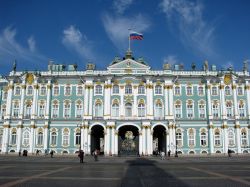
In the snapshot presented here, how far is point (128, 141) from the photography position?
62.6 meters

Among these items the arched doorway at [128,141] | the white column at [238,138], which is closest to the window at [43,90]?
the arched doorway at [128,141]

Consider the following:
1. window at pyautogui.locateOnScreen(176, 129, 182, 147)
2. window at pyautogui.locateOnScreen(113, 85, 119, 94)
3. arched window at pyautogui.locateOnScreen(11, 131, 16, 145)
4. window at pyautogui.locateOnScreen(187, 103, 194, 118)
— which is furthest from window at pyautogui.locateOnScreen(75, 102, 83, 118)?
window at pyautogui.locateOnScreen(187, 103, 194, 118)

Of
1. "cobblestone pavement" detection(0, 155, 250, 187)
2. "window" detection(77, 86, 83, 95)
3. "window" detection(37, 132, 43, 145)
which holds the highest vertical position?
"window" detection(77, 86, 83, 95)

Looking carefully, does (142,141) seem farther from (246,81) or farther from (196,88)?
(246,81)

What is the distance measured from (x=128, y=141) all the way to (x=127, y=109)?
7.54 m

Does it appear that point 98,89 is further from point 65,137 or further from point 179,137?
point 179,137

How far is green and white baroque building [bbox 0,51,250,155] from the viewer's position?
59.0 meters

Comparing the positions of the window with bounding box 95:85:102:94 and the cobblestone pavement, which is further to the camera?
the window with bounding box 95:85:102:94

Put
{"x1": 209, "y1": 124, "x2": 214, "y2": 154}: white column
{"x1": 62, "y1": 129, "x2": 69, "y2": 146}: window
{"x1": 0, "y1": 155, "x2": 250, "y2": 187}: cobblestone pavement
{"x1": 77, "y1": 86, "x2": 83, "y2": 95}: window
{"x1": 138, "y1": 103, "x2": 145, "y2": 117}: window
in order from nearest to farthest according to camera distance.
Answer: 1. {"x1": 0, "y1": 155, "x2": 250, "y2": 187}: cobblestone pavement
2. {"x1": 209, "y1": 124, "x2": 214, "y2": 154}: white column
3. {"x1": 138, "y1": 103, "x2": 145, "y2": 117}: window
4. {"x1": 62, "y1": 129, "x2": 69, "y2": 146}: window
5. {"x1": 77, "y1": 86, "x2": 83, "y2": 95}: window

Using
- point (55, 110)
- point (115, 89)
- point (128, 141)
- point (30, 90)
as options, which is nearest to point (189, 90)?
point (115, 89)

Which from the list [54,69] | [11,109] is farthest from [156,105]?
[11,109]

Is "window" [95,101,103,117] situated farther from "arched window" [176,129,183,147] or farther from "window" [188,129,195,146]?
"window" [188,129,195,146]

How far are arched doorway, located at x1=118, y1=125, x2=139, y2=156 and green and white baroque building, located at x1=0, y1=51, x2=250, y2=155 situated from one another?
0.72 feet

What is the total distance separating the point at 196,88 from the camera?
204 feet
